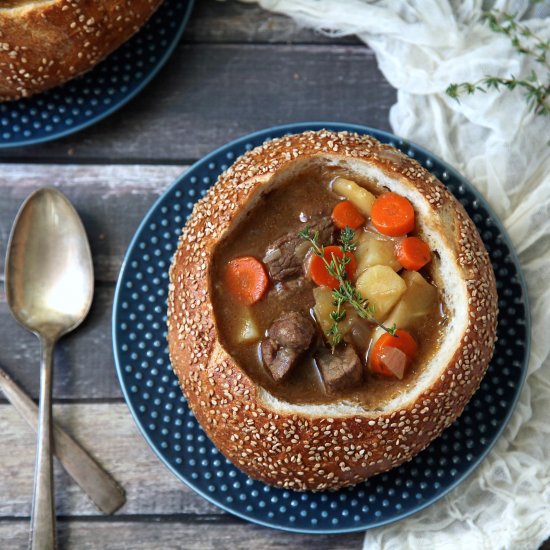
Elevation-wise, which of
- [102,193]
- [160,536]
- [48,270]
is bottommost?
[160,536]

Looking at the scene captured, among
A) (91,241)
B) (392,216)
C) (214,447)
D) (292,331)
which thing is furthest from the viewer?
(91,241)

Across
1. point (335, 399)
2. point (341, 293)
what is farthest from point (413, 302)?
point (335, 399)

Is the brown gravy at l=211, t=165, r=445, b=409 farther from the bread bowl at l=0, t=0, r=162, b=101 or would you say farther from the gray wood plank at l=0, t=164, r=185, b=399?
the bread bowl at l=0, t=0, r=162, b=101

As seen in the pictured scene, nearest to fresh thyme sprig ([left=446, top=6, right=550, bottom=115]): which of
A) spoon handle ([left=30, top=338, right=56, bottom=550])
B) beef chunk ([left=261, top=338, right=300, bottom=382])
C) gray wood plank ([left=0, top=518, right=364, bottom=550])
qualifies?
beef chunk ([left=261, top=338, right=300, bottom=382])

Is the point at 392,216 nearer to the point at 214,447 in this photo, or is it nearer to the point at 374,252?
the point at 374,252

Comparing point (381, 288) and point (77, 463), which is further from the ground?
point (381, 288)

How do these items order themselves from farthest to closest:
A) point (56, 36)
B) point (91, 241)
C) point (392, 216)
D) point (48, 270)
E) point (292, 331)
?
point (91, 241) → point (48, 270) → point (56, 36) → point (392, 216) → point (292, 331)

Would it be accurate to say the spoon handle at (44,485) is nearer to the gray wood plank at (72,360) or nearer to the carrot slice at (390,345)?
the gray wood plank at (72,360)

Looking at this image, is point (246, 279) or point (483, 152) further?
point (483, 152)
